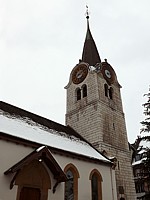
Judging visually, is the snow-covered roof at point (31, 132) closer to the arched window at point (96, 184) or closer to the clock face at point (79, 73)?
the arched window at point (96, 184)

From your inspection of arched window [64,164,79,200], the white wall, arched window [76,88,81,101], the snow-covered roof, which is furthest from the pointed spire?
arched window [64,164,79,200]

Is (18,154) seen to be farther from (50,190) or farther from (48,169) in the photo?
(50,190)

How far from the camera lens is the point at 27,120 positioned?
17.6m

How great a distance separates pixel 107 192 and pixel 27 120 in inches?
325

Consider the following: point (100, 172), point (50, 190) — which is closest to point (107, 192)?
point (100, 172)

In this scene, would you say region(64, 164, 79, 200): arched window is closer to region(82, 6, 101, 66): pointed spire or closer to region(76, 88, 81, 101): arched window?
region(76, 88, 81, 101): arched window

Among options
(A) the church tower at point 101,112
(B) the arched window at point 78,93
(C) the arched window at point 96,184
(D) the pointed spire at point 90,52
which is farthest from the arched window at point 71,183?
(D) the pointed spire at point 90,52

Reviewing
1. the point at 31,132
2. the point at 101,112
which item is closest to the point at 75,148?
the point at 31,132

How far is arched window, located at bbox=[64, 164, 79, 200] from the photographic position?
1498 cm

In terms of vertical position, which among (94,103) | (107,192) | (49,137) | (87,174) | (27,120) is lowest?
(107,192)

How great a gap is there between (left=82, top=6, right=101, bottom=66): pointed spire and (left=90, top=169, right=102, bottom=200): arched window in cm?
1616

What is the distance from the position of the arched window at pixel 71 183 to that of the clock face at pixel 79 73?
14385 millimetres

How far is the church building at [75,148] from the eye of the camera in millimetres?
12695

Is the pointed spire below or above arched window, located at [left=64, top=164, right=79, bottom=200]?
above
